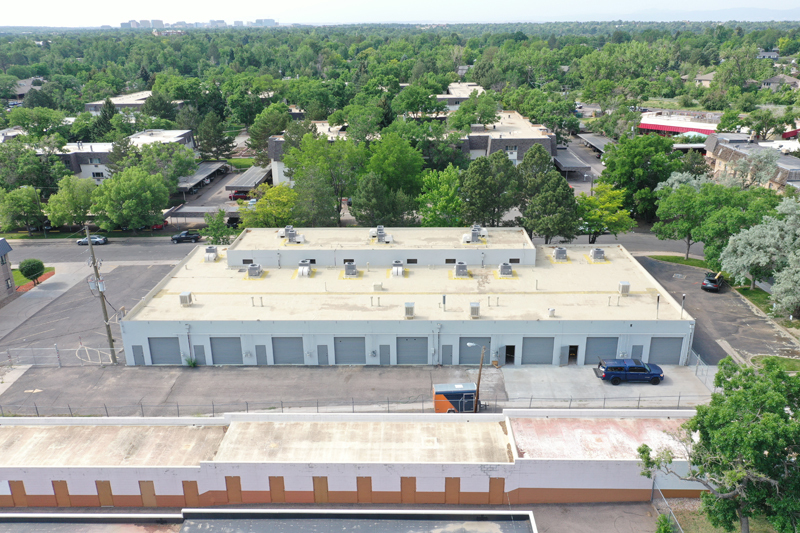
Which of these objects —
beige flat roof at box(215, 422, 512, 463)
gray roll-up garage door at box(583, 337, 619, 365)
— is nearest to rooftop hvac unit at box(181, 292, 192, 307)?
beige flat roof at box(215, 422, 512, 463)

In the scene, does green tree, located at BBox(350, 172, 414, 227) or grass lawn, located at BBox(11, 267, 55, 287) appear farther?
green tree, located at BBox(350, 172, 414, 227)

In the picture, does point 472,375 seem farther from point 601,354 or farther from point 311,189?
point 311,189

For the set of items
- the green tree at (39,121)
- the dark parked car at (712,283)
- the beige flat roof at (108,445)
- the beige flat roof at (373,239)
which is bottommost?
the dark parked car at (712,283)

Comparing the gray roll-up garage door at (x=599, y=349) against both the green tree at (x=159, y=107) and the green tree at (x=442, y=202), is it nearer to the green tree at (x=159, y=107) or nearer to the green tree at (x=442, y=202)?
the green tree at (x=442, y=202)

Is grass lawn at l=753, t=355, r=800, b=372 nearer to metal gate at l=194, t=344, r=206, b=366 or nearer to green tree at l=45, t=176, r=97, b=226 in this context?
metal gate at l=194, t=344, r=206, b=366

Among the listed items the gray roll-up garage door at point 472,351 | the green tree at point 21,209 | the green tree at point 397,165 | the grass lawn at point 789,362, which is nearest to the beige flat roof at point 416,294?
the gray roll-up garage door at point 472,351

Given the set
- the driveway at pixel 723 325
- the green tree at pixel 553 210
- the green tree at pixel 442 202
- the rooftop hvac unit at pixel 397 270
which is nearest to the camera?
the driveway at pixel 723 325
